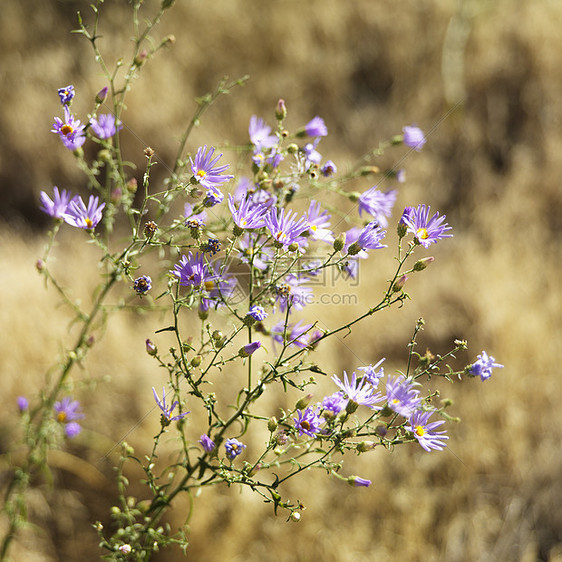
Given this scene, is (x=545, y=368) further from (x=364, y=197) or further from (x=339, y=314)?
(x=364, y=197)

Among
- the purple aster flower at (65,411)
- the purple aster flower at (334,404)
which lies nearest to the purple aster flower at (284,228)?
the purple aster flower at (334,404)

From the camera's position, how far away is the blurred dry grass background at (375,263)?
9.23 ft

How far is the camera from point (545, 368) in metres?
3.49

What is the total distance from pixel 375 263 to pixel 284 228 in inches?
120

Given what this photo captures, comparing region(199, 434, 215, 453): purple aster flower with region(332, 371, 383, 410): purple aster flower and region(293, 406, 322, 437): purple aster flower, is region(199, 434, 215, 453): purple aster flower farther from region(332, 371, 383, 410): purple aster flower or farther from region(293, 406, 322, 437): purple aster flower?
region(332, 371, 383, 410): purple aster flower

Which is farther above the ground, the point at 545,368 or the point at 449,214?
the point at 449,214

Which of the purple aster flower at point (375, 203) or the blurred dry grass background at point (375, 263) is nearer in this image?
the purple aster flower at point (375, 203)

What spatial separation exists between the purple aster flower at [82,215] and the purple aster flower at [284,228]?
43cm

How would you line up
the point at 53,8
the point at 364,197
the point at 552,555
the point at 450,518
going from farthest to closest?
the point at 53,8, the point at 450,518, the point at 552,555, the point at 364,197

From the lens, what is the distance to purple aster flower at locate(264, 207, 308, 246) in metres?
1.20

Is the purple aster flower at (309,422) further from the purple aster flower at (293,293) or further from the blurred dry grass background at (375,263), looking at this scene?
the blurred dry grass background at (375,263)

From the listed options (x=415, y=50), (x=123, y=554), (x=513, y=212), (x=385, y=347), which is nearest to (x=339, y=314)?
(x=385, y=347)

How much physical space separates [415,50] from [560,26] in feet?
5.09

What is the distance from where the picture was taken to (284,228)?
1.22m
